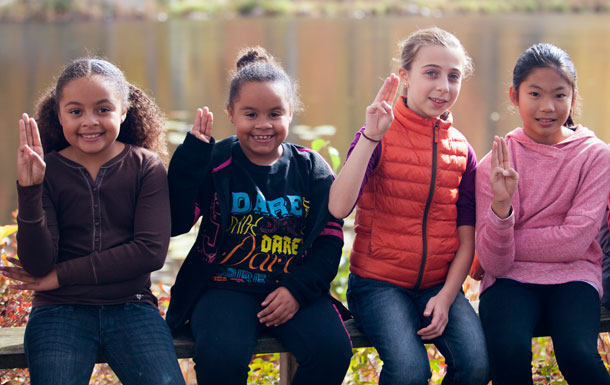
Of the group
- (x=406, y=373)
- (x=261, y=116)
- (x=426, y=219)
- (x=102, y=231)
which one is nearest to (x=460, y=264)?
(x=426, y=219)

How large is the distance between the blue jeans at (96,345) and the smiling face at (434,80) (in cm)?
115

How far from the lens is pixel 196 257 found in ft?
7.86

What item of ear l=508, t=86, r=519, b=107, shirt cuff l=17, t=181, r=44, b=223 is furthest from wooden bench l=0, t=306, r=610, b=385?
ear l=508, t=86, r=519, b=107

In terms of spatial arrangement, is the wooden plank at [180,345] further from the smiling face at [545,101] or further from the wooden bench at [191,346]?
the smiling face at [545,101]

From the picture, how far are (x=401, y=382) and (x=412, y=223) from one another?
54 cm

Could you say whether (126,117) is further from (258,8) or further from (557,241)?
(258,8)

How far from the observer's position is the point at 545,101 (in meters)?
2.48

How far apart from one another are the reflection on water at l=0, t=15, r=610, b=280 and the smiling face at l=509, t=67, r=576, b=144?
44.3 inches

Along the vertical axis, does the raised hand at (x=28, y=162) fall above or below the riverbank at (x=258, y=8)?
below

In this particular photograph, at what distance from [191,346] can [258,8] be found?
36.0 m

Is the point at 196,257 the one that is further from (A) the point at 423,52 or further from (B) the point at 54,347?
(A) the point at 423,52

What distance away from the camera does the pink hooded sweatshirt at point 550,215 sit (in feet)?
7.80

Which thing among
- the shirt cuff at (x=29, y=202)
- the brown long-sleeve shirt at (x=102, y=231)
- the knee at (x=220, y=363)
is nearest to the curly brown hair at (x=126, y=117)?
the brown long-sleeve shirt at (x=102, y=231)

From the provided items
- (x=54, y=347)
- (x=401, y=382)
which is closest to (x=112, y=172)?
(x=54, y=347)
